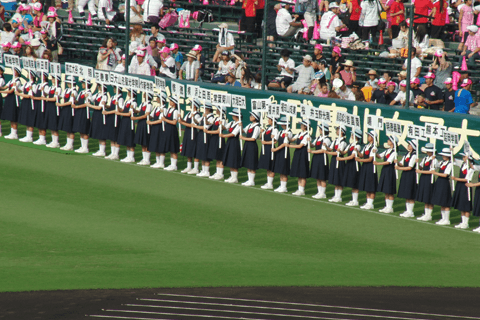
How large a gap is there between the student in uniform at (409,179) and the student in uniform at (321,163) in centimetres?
151

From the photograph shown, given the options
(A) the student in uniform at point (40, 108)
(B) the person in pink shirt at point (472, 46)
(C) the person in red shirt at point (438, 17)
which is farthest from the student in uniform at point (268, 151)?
(A) the student in uniform at point (40, 108)

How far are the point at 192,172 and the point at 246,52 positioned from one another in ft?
14.4

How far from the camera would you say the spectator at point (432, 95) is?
16.3 metres

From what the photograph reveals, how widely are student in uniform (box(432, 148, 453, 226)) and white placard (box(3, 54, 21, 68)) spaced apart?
1157cm

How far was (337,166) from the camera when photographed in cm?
1500

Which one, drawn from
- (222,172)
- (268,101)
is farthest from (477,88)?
(222,172)

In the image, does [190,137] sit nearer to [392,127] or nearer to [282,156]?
[282,156]

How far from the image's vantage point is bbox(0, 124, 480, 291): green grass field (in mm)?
10500

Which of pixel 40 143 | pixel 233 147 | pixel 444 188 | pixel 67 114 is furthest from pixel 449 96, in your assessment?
pixel 40 143

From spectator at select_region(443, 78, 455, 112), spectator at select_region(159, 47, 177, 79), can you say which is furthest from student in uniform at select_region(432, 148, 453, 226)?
spectator at select_region(159, 47, 177, 79)

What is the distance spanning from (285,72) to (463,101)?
4636mm

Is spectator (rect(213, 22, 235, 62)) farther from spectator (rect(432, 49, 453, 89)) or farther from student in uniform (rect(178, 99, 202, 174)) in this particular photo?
spectator (rect(432, 49, 453, 89))

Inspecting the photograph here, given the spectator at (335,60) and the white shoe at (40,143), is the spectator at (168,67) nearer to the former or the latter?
the white shoe at (40,143)

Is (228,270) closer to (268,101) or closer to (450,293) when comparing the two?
(450,293)
